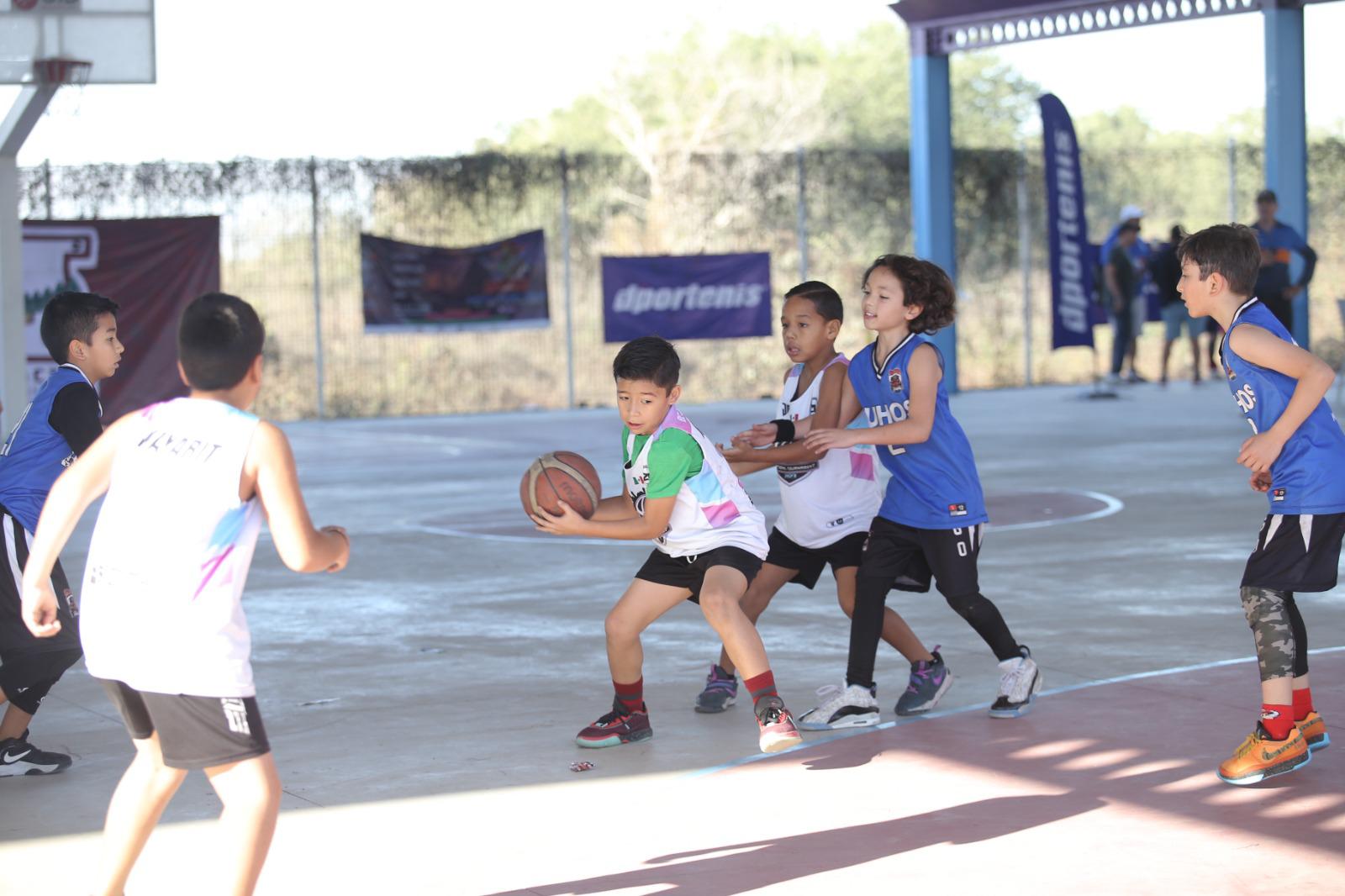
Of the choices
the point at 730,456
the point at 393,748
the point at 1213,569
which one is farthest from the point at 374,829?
the point at 1213,569

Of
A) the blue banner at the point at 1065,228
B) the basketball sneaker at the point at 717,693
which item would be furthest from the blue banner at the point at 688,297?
the basketball sneaker at the point at 717,693

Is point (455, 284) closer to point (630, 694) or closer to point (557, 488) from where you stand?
point (630, 694)

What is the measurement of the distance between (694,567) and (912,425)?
2.99 feet

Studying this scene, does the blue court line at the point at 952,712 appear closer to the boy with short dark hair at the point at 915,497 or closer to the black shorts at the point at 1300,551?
the boy with short dark hair at the point at 915,497

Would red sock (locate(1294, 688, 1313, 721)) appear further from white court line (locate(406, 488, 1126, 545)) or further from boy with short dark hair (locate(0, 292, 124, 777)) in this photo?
white court line (locate(406, 488, 1126, 545))

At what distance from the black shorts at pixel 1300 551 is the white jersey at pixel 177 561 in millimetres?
3175

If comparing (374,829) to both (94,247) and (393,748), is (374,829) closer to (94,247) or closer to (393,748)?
(393,748)

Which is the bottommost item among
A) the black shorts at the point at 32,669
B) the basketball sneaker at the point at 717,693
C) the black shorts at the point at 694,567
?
the basketball sneaker at the point at 717,693

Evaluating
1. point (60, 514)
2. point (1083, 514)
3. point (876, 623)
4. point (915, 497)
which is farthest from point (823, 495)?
point (1083, 514)

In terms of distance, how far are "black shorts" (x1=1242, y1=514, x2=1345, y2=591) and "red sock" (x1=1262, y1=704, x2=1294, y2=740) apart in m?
0.37

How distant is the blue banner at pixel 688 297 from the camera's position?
2203 cm

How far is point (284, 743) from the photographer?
6129 mm

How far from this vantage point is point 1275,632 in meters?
5.43

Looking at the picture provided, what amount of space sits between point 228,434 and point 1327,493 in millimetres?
3362
